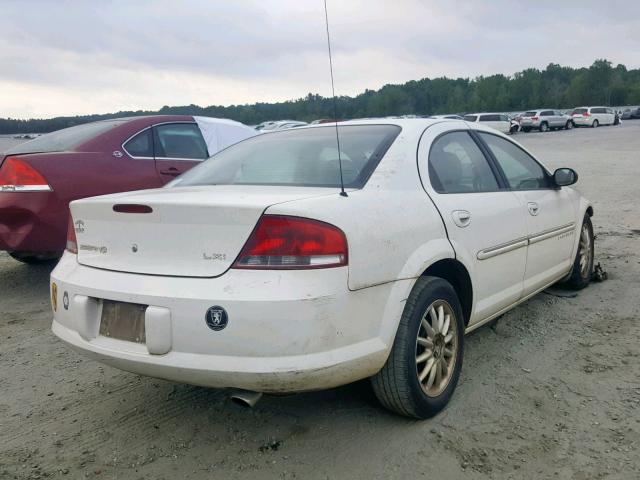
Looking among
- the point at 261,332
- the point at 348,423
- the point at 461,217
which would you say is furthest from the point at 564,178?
the point at 261,332

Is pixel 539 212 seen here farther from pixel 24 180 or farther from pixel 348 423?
pixel 24 180

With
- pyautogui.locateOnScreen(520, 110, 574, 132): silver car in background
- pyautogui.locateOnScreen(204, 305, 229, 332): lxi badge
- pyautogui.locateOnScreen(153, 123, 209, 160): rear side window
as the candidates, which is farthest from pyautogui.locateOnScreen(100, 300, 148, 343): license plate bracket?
pyautogui.locateOnScreen(520, 110, 574, 132): silver car in background

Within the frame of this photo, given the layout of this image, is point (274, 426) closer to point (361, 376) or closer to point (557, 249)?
point (361, 376)

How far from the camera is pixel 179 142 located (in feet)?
20.4

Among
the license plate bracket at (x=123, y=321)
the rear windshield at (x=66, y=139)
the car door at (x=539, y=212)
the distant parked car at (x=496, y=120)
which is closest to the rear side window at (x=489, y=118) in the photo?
the distant parked car at (x=496, y=120)

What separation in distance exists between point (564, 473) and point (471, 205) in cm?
144

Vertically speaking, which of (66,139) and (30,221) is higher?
(66,139)

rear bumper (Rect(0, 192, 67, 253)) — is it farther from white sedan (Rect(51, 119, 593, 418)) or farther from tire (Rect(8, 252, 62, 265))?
white sedan (Rect(51, 119, 593, 418))

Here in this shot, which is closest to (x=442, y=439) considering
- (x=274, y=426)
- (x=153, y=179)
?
(x=274, y=426)

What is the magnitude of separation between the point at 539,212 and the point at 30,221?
157 inches

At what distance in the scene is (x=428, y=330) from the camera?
113 inches

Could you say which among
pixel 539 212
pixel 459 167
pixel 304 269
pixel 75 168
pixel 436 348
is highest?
pixel 75 168

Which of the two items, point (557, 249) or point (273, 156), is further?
point (557, 249)

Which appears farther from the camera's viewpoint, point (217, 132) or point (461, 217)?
point (217, 132)
